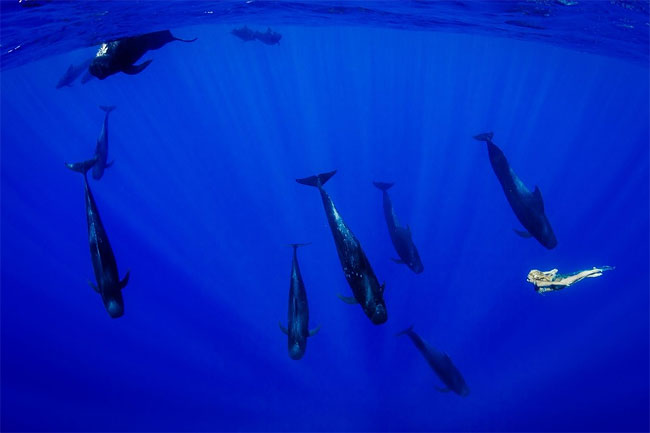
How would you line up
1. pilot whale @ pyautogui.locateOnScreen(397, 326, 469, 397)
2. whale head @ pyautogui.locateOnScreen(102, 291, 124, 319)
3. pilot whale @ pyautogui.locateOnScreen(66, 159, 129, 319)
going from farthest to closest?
pilot whale @ pyautogui.locateOnScreen(397, 326, 469, 397) < whale head @ pyautogui.locateOnScreen(102, 291, 124, 319) < pilot whale @ pyautogui.locateOnScreen(66, 159, 129, 319)

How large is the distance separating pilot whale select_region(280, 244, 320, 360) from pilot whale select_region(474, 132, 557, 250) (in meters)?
3.16

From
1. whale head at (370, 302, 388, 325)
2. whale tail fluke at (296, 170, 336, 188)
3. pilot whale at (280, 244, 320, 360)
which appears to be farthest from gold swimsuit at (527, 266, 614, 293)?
pilot whale at (280, 244, 320, 360)

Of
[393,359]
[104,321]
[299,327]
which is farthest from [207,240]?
[299,327]

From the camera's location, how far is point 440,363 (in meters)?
7.90

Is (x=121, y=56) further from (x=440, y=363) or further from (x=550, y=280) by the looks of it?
(x=440, y=363)

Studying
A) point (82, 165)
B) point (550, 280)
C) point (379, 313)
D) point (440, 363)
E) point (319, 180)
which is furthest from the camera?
point (440, 363)

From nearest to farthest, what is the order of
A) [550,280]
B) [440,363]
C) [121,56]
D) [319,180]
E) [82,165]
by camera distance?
1. [550,280]
2. [82,165]
3. [319,180]
4. [121,56]
5. [440,363]

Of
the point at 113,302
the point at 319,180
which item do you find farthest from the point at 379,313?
the point at 113,302

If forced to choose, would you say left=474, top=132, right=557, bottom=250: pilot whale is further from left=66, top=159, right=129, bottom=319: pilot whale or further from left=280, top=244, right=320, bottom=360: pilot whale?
left=66, top=159, right=129, bottom=319: pilot whale

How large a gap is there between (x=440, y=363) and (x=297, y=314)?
4.12 metres

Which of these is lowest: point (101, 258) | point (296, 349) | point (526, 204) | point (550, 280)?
point (296, 349)

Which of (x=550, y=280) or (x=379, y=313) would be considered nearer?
(x=379, y=313)

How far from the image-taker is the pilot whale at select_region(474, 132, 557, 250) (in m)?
5.48

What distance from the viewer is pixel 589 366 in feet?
49.1
